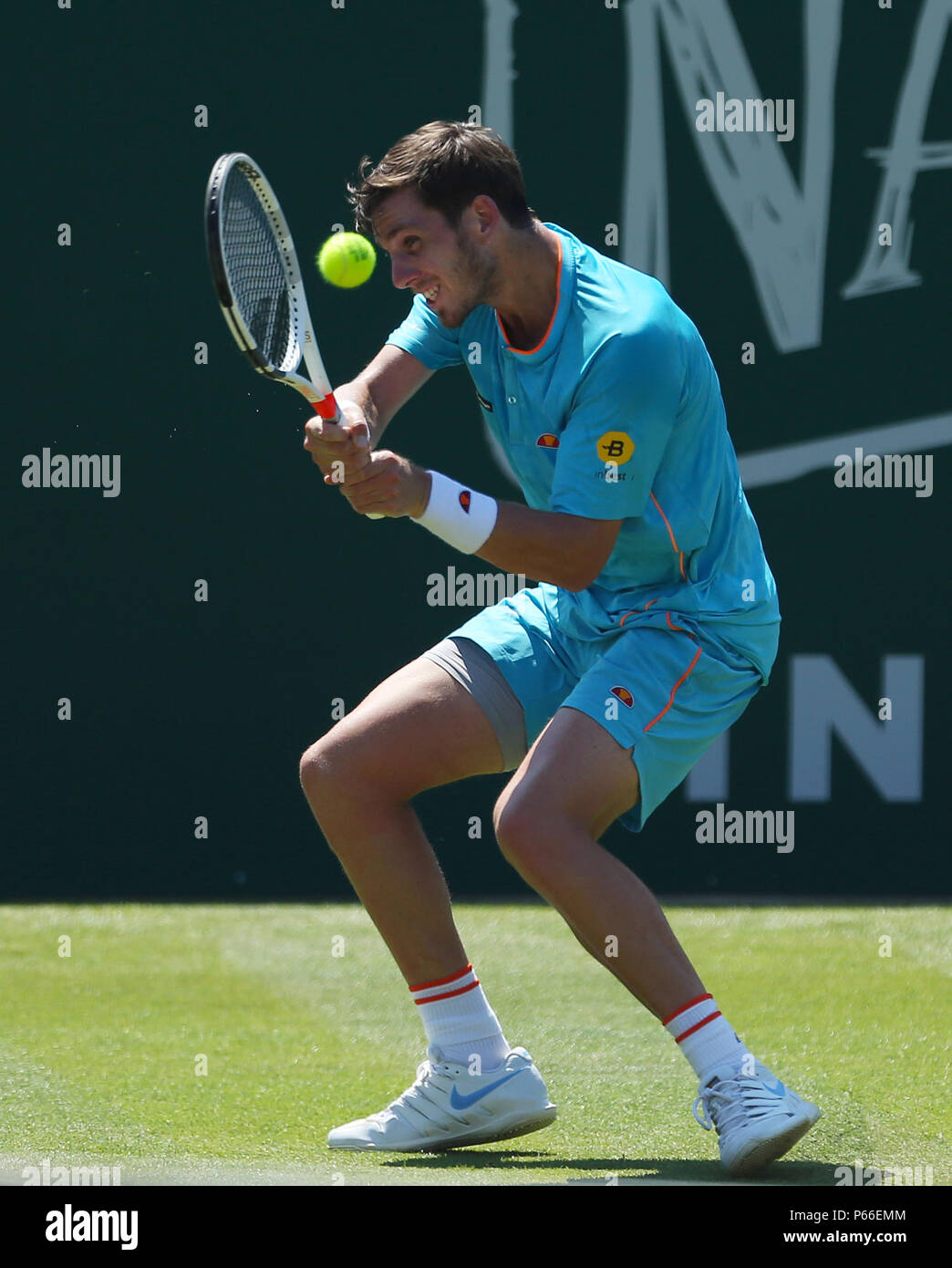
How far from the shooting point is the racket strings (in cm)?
271

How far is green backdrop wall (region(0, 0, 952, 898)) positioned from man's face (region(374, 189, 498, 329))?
2.41m

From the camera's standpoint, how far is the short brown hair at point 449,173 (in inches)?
108

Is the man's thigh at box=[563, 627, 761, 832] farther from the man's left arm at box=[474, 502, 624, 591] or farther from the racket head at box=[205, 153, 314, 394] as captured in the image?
the racket head at box=[205, 153, 314, 394]

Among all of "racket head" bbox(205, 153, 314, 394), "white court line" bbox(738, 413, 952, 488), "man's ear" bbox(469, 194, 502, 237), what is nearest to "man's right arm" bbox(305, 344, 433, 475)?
"racket head" bbox(205, 153, 314, 394)

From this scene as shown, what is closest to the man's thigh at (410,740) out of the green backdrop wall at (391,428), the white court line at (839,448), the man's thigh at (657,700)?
the man's thigh at (657,700)

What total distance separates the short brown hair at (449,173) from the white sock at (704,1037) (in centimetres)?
125

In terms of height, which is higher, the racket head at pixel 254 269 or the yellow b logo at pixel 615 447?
the racket head at pixel 254 269

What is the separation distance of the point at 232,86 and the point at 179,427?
1.00 meters

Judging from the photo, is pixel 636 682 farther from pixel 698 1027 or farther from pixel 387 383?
pixel 387 383

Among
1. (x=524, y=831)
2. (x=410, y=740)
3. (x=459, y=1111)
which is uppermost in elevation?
(x=410, y=740)

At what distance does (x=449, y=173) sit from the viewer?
2.74m

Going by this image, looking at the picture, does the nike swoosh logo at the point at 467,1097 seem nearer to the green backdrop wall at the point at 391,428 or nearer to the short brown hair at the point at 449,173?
the short brown hair at the point at 449,173

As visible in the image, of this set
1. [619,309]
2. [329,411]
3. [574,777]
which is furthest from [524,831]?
[619,309]

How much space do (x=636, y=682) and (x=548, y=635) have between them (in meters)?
0.32
